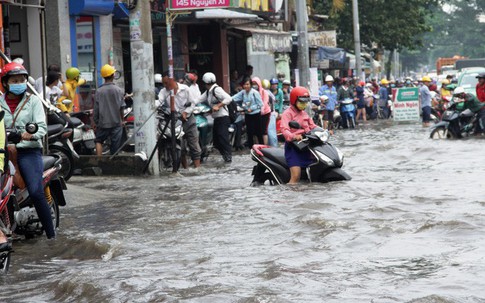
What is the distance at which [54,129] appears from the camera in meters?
13.9

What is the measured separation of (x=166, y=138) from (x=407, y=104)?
2089 cm

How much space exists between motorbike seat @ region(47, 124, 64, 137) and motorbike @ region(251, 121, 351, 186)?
2.51m

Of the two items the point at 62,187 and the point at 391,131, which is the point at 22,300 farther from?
the point at 391,131

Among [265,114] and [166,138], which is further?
[265,114]

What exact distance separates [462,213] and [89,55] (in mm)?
14309

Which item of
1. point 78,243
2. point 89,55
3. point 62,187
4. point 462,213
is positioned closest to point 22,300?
point 78,243

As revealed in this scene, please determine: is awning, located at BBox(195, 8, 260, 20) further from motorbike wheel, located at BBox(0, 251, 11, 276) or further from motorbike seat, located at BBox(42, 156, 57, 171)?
motorbike wheel, located at BBox(0, 251, 11, 276)

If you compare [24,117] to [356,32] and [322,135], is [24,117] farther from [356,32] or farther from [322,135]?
[356,32]

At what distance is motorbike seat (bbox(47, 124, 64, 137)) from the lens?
1384 centimetres

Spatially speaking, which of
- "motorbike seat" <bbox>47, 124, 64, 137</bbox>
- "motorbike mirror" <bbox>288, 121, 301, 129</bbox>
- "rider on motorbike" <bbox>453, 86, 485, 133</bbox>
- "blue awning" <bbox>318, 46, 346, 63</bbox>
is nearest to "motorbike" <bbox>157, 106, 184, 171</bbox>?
"motorbike seat" <bbox>47, 124, 64, 137</bbox>

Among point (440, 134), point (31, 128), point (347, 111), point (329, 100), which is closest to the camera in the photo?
point (31, 128)

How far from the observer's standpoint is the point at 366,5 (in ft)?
167

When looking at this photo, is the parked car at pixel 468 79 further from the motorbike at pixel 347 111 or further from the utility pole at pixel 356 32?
the utility pole at pixel 356 32

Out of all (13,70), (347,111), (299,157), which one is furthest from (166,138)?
(347,111)
